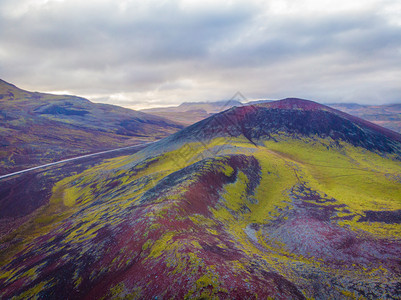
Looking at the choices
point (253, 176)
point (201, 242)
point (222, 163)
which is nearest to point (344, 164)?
point (253, 176)

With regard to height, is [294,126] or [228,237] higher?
[294,126]

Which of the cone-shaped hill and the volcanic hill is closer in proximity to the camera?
the volcanic hill

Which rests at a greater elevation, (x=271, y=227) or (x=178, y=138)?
(x=178, y=138)

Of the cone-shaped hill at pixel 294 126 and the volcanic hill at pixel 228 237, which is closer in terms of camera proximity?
the volcanic hill at pixel 228 237

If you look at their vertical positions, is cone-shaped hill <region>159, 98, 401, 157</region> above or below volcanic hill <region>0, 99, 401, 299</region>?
above

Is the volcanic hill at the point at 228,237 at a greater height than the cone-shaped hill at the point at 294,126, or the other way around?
the cone-shaped hill at the point at 294,126

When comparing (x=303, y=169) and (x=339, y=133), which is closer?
(x=303, y=169)

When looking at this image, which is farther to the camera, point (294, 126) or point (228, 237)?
point (294, 126)

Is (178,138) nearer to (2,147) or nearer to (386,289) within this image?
(386,289)
